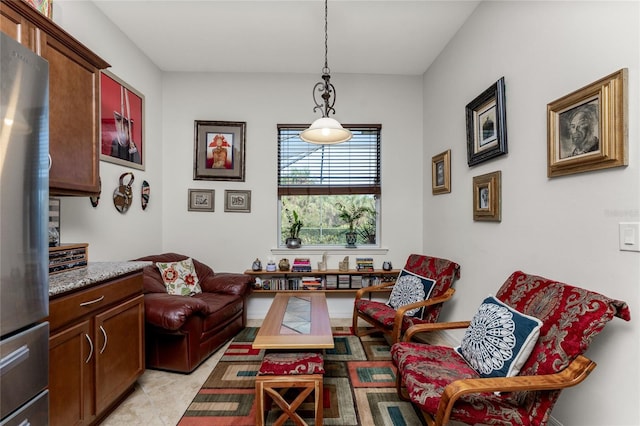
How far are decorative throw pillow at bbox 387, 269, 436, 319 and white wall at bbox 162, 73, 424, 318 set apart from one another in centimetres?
70

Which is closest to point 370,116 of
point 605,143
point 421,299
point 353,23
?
point 353,23

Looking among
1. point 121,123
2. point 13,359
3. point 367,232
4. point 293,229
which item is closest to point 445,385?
point 13,359

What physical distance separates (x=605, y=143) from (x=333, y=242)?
2.86m

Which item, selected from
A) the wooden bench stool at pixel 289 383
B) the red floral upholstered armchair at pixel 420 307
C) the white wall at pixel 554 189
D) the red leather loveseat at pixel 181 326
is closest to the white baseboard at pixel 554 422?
the white wall at pixel 554 189

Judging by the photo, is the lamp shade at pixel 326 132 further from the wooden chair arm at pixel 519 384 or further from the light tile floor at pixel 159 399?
the light tile floor at pixel 159 399

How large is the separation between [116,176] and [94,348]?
5.77 feet

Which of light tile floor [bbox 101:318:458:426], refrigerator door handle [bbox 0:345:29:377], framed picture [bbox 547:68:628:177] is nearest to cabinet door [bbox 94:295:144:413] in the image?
light tile floor [bbox 101:318:458:426]

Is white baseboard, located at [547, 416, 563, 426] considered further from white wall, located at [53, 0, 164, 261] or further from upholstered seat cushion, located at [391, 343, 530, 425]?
white wall, located at [53, 0, 164, 261]

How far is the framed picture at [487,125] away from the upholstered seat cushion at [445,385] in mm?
1546

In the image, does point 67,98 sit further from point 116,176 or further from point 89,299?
point 116,176

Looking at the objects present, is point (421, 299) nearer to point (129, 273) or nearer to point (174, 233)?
point (129, 273)

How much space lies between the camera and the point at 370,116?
378 centimetres

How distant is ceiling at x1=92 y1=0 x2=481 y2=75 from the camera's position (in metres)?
2.52

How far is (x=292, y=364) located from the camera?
5.54 feet
